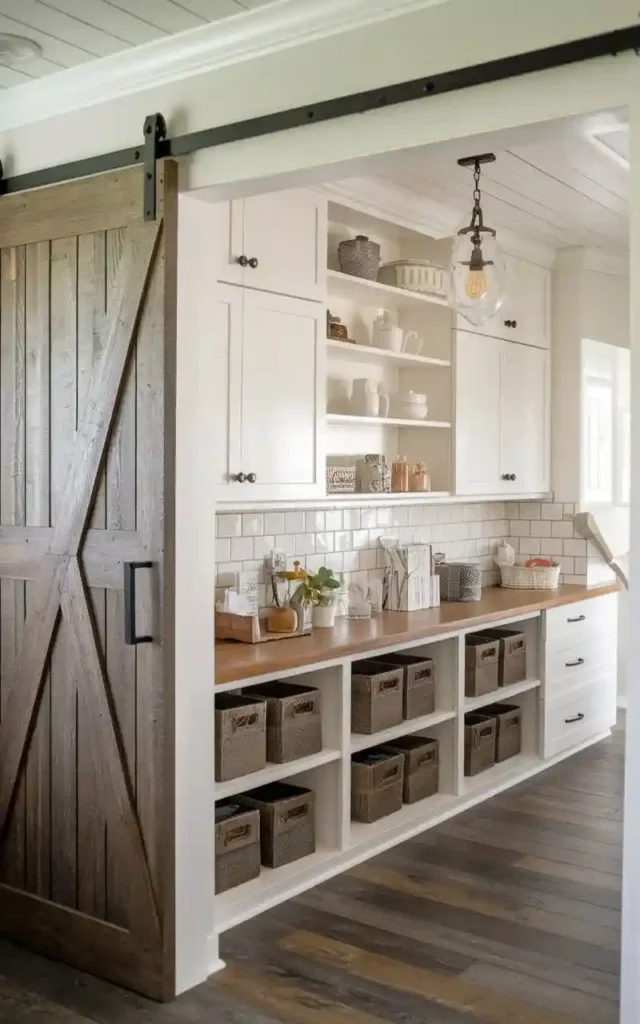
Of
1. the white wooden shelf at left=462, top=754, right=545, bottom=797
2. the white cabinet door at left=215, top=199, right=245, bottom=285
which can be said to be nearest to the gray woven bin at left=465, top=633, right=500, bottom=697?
the white wooden shelf at left=462, top=754, right=545, bottom=797

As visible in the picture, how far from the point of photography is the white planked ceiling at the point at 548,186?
12.6 feet

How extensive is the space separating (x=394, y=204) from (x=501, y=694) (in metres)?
2.28

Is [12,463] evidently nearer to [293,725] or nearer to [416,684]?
[293,725]

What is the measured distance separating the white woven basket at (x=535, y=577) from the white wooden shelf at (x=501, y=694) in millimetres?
629

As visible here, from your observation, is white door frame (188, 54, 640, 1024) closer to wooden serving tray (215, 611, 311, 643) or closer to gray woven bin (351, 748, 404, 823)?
wooden serving tray (215, 611, 311, 643)

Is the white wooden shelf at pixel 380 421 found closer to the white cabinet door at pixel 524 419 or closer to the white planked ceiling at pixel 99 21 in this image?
the white cabinet door at pixel 524 419

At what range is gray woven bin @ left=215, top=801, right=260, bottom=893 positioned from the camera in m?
3.37

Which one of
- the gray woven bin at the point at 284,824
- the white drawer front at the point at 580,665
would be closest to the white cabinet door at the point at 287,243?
the gray woven bin at the point at 284,824

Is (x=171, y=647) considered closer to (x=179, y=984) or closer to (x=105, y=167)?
(x=179, y=984)

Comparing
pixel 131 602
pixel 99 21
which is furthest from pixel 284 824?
pixel 99 21

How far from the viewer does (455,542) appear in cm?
556

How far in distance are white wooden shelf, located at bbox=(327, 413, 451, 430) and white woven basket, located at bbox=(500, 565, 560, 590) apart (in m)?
1.04

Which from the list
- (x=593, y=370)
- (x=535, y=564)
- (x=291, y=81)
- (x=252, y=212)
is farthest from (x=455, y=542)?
(x=291, y=81)

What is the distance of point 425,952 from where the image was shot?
126 inches
